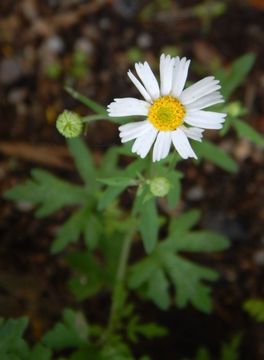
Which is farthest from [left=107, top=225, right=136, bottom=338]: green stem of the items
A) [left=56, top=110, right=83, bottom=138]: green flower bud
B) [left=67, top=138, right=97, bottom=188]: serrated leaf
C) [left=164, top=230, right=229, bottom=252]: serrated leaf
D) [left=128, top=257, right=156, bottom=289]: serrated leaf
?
[left=56, top=110, right=83, bottom=138]: green flower bud

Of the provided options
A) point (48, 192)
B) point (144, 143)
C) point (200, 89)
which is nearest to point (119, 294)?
point (48, 192)

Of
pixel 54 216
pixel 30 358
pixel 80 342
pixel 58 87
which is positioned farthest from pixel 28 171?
pixel 30 358

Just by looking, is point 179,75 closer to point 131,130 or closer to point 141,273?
point 131,130

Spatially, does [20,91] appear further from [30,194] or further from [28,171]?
[30,194]

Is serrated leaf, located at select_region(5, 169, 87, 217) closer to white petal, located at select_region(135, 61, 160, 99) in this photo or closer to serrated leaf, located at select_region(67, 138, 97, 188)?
serrated leaf, located at select_region(67, 138, 97, 188)

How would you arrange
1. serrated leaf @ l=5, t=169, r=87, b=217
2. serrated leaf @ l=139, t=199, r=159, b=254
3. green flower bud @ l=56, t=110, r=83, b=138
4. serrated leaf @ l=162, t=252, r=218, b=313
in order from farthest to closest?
serrated leaf @ l=162, t=252, r=218, b=313 → serrated leaf @ l=5, t=169, r=87, b=217 → serrated leaf @ l=139, t=199, r=159, b=254 → green flower bud @ l=56, t=110, r=83, b=138

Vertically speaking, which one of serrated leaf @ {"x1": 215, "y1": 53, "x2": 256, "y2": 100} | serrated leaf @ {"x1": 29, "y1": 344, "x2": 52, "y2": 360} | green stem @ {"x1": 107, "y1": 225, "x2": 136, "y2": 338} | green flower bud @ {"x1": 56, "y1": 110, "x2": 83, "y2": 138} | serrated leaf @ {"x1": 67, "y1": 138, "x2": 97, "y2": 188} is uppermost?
serrated leaf @ {"x1": 215, "y1": 53, "x2": 256, "y2": 100}
